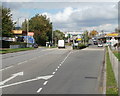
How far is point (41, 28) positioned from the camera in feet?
370

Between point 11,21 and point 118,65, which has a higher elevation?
point 11,21

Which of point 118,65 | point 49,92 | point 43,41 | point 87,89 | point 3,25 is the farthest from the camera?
point 43,41

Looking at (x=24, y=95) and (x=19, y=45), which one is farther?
(x=19, y=45)

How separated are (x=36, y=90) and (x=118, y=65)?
175 inches

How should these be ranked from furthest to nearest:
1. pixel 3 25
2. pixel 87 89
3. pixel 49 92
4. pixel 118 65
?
1. pixel 3 25
2. pixel 118 65
3. pixel 87 89
4. pixel 49 92

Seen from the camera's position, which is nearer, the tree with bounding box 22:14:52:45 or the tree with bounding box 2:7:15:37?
the tree with bounding box 2:7:15:37

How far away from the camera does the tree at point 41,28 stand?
109425mm

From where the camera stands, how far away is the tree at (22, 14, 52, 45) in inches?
4308

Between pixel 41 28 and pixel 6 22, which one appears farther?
pixel 41 28

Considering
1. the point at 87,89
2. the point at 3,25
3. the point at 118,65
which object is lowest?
the point at 87,89

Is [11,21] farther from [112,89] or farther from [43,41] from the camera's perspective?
[112,89]

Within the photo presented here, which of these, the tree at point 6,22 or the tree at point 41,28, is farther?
the tree at point 41,28

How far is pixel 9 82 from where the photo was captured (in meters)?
13.4

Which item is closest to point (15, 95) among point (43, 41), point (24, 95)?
point (24, 95)
